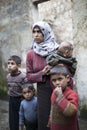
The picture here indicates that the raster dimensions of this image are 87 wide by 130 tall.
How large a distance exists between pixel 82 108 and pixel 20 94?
6.70 ft

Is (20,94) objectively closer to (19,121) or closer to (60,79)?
(19,121)

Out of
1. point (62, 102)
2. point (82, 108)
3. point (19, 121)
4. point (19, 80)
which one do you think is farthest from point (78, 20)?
point (62, 102)

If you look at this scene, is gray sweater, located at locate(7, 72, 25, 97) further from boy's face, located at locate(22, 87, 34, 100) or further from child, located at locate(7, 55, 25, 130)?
boy's face, located at locate(22, 87, 34, 100)

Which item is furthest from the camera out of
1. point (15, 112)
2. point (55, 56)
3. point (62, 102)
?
point (15, 112)

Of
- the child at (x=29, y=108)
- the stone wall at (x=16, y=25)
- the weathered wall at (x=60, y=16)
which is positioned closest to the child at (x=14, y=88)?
the child at (x=29, y=108)

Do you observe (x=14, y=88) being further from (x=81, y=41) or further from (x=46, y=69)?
(x=81, y=41)

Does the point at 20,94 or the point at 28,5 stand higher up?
the point at 28,5

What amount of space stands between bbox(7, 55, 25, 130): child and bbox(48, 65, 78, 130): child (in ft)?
4.77

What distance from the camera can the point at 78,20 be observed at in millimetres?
6230

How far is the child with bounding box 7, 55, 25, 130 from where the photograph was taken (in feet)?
15.2

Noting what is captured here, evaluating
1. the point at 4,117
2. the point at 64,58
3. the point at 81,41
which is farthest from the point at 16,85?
the point at 4,117

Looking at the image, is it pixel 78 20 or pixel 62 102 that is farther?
pixel 78 20

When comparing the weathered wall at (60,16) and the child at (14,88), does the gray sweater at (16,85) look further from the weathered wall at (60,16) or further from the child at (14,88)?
the weathered wall at (60,16)

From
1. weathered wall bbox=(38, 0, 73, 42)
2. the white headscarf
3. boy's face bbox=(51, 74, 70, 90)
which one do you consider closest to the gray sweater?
the white headscarf
